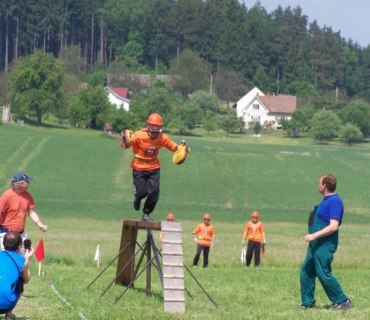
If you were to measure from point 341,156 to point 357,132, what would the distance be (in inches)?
1225

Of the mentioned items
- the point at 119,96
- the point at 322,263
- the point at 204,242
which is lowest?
the point at 204,242

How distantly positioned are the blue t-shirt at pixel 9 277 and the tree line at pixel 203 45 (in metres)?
165

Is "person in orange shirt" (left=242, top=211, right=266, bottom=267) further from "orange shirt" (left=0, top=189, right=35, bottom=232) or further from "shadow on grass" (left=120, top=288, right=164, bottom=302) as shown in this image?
"orange shirt" (left=0, top=189, right=35, bottom=232)

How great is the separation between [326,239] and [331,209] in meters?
0.43

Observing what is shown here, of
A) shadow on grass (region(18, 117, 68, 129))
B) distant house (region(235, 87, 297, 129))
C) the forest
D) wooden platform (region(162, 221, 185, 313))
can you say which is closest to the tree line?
the forest

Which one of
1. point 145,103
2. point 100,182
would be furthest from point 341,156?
point 145,103

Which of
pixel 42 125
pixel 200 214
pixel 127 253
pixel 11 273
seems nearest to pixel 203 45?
pixel 42 125

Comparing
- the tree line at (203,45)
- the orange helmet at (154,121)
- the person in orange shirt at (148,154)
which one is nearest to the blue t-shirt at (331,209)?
the person in orange shirt at (148,154)

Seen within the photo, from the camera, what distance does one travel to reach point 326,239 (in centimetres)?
1420

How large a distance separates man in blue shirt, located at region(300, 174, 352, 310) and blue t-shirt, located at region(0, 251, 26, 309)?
4.19 metres

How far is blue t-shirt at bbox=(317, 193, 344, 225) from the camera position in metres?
14.1

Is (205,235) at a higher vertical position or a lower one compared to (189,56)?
lower

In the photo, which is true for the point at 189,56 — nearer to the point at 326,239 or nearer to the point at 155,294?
the point at 155,294

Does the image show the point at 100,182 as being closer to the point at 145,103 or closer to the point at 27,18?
the point at 145,103
